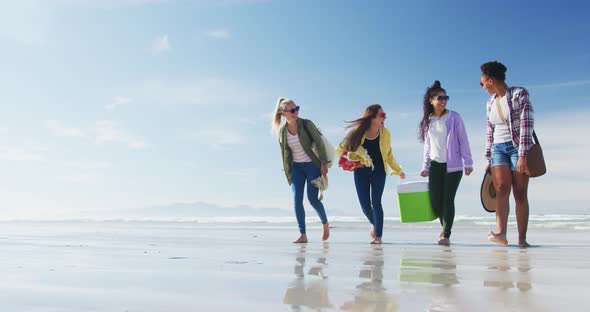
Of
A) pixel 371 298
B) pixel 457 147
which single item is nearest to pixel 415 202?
pixel 457 147

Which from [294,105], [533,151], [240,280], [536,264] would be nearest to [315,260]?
[240,280]

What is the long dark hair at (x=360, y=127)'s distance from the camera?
7.13 meters

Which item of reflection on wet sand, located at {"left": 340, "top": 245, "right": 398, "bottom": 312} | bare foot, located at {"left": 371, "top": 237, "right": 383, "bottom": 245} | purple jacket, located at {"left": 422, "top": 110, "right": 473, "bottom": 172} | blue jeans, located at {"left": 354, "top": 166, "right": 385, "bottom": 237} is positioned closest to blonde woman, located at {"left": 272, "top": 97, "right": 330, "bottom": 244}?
blue jeans, located at {"left": 354, "top": 166, "right": 385, "bottom": 237}

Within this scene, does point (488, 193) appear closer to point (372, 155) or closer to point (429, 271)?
point (372, 155)

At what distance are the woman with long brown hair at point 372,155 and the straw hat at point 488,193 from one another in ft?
3.58

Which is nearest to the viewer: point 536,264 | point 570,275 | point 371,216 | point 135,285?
point 135,285

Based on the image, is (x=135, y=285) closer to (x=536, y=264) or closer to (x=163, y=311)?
(x=163, y=311)

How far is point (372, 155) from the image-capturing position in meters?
7.14

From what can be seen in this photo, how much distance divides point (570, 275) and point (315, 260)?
1.81 meters

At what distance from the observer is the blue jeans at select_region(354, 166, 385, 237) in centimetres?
707

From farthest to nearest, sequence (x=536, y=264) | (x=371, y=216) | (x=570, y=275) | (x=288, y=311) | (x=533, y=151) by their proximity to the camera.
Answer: (x=371, y=216)
(x=533, y=151)
(x=536, y=264)
(x=570, y=275)
(x=288, y=311)

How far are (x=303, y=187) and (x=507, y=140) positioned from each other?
2.82 m

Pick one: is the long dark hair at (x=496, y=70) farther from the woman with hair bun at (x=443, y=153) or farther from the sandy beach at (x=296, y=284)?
the sandy beach at (x=296, y=284)

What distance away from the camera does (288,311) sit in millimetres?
2059
